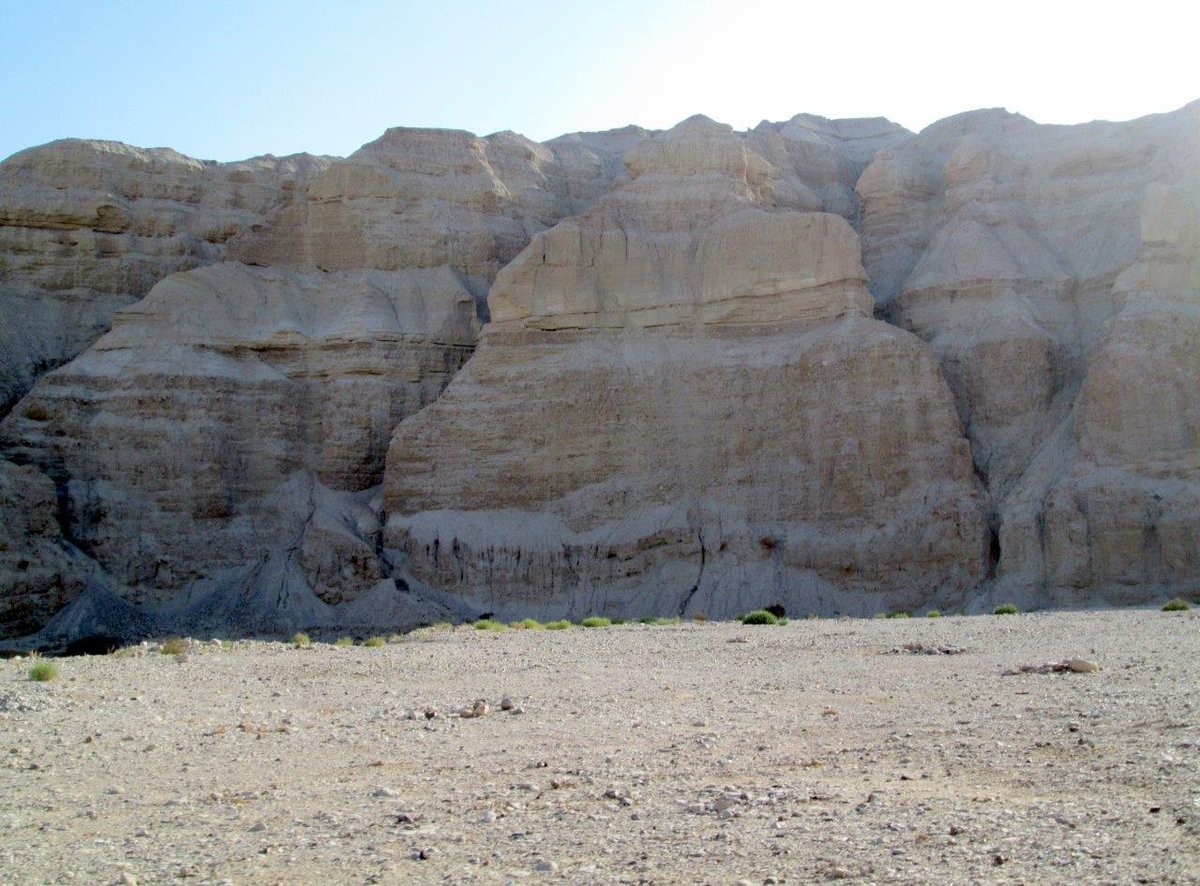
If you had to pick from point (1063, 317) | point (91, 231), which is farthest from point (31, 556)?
point (1063, 317)

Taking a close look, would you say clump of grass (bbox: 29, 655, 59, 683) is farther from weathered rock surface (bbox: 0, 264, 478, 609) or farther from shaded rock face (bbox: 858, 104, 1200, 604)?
shaded rock face (bbox: 858, 104, 1200, 604)

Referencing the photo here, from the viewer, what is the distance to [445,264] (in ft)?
178

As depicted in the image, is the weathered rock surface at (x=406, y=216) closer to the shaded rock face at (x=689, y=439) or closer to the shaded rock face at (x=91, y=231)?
the shaded rock face at (x=91, y=231)

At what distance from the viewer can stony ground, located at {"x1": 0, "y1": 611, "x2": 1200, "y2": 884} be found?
26.8 ft

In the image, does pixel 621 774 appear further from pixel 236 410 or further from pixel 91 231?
pixel 91 231

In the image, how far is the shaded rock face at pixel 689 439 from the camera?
42250 mm

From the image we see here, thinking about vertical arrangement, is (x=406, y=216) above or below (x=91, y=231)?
above

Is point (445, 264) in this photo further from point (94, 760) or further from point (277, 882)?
point (277, 882)

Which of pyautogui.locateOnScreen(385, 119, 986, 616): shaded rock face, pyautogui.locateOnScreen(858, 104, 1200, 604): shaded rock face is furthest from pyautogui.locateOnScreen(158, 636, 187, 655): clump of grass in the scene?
pyautogui.locateOnScreen(858, 104, 1200, 604): shaded rock face

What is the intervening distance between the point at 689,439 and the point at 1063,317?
14.4 m

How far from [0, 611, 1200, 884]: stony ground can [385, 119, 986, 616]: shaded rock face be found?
76.5 feet

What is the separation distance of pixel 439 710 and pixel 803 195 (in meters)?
44.1

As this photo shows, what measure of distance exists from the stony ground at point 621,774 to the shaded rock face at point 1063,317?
21304 millimetres

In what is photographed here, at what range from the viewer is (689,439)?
45.7m
